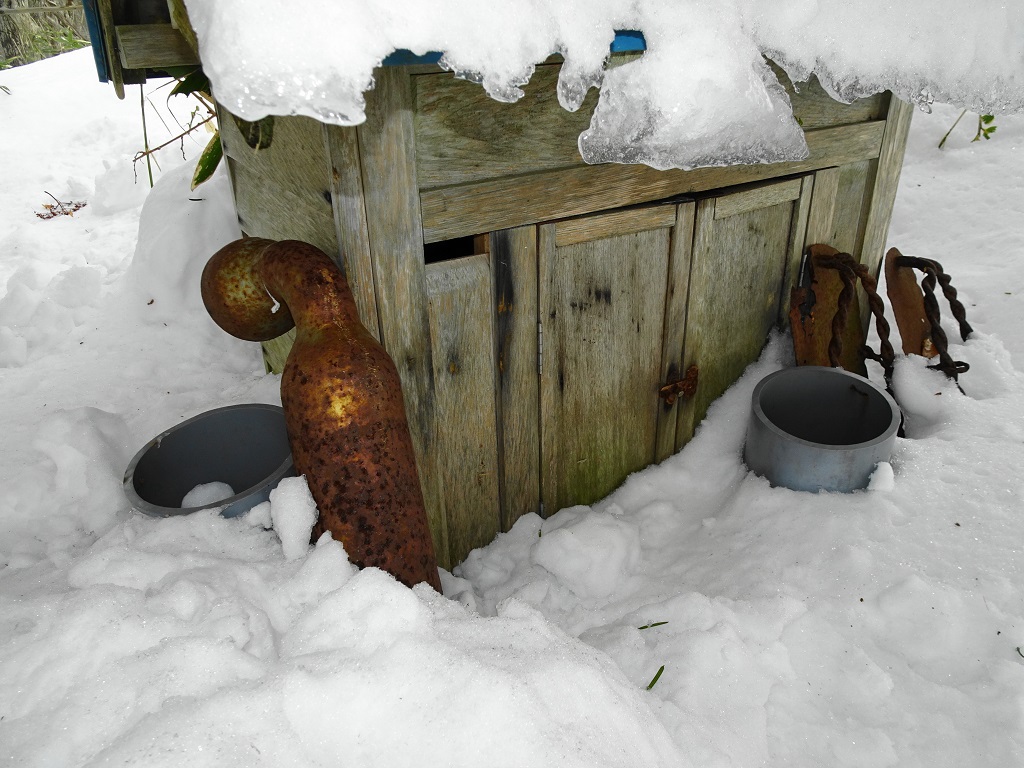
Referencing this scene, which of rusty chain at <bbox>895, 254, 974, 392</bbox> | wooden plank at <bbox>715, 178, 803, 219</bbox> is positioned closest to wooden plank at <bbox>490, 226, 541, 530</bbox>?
wooden plank at <bbox>715, 178, 803, 219</bbox>

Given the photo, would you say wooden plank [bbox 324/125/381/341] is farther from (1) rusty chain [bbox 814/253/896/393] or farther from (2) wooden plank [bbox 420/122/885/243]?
(1) rusty chain [bbox 814/253/896/393]

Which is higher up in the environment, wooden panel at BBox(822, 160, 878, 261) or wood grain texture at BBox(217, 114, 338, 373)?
wood grain texture at BBox(217, 114, 338, 373)

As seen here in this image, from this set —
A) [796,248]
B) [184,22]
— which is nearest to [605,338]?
[796,248]

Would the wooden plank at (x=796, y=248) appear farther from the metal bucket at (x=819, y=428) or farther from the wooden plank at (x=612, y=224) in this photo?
the wooden plank at (x=612, y=224)

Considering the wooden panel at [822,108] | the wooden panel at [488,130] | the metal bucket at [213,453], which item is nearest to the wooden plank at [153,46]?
the wooden panel at [488,130]

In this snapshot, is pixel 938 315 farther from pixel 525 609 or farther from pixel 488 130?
pixel 525 609

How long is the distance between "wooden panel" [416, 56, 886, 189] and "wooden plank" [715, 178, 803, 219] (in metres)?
0.68

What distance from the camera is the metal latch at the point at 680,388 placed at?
2.75 meters

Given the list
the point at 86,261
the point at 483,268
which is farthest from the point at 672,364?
the point at 86,261

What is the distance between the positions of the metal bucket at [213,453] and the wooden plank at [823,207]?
2.17 metres

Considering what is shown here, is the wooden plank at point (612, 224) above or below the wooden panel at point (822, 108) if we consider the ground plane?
below

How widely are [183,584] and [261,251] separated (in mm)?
901

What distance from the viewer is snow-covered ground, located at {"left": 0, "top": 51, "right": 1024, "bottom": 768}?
1.29m

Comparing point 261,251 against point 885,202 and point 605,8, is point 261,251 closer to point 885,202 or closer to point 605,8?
point 605,8
